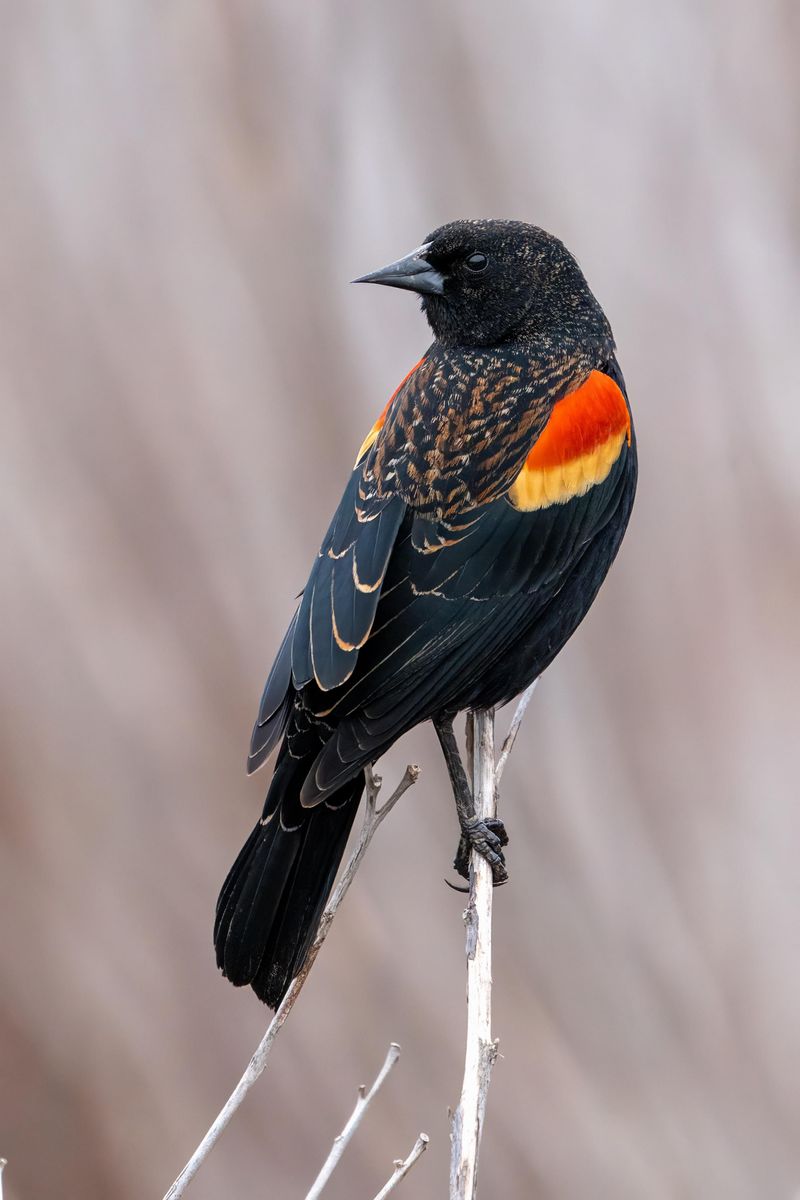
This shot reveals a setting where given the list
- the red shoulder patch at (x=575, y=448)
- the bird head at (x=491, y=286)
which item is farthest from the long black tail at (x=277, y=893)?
the bird head at (x=491, y=286)

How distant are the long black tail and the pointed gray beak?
1.00 metres

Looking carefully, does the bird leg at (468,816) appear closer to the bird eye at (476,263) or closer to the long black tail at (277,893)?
the long black tail at (277,893)

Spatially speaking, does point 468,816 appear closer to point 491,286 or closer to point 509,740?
point 509,740

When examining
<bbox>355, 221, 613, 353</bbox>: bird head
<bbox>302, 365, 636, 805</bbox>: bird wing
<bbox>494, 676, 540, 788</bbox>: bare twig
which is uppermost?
<bbox>355, 221, 613, 353</bbox>: bird head

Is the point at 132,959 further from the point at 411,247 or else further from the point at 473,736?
the point at 411,247

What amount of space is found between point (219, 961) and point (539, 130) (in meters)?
2.39

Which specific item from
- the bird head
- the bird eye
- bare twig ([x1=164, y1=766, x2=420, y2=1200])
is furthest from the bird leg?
the bird eye

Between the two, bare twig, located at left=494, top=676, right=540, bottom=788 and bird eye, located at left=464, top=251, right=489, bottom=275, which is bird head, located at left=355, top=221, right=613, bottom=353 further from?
bare twig, located at left=494, top=676, right=540, bottom=788

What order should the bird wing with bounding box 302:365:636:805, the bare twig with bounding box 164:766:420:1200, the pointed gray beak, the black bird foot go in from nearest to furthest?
the bare twig with bounding box 164:766:420:1200 → the bird wing with bounding box 302:365:636:805 → the black bird foot → the pointed gray beak

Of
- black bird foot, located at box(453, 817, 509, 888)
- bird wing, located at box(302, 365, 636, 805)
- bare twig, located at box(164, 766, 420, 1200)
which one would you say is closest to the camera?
bare twig, located at box(164, 766, 420, 1200)

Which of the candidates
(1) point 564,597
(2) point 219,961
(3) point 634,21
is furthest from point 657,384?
(2) point 219,961

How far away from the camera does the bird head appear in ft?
8.77


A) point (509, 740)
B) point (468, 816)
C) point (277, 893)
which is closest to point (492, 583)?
point (509, 740)

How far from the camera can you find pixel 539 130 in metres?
3.57
